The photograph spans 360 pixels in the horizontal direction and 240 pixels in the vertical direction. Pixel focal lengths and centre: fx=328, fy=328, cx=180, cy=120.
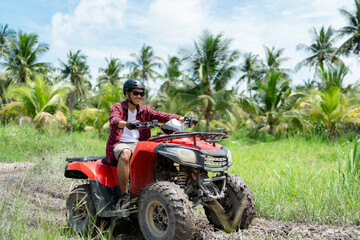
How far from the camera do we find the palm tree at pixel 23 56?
29.3m

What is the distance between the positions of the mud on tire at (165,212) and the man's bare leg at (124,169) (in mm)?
350

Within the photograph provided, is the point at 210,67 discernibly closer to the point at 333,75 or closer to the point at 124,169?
the point at 333,75

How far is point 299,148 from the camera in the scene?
1176 cm

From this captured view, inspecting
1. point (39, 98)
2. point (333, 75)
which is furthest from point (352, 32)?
point (39, 98)

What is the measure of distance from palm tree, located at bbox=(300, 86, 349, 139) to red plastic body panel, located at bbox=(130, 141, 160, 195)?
1513cm

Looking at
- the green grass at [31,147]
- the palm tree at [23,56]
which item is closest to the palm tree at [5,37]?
the palm tree at [23,56]

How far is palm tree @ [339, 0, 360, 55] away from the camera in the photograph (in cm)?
2970

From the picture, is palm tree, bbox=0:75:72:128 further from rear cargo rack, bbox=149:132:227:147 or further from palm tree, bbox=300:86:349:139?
rear cargo rack, bbox=149:132:227:147

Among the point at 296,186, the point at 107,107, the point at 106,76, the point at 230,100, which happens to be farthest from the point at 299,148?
the point at 106,76

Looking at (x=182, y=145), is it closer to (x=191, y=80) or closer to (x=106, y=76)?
(x=191, y=80)

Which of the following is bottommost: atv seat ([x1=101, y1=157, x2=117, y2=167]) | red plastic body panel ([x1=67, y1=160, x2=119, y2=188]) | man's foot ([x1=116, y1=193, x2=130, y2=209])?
man's foot ([x1=116, y1=193, x2=130, y2=209])

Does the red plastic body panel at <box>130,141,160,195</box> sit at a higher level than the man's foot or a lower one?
higher

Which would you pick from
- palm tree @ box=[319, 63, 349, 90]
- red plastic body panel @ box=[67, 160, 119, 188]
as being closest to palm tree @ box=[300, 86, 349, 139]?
palm tree @ box=[319, 63, 349, 90]

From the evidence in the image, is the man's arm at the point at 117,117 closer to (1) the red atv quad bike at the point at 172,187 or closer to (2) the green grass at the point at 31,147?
(1) the red atv quad bike at the point at 172,187
